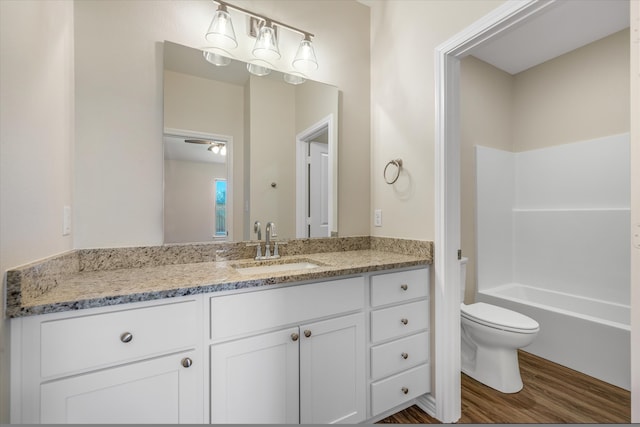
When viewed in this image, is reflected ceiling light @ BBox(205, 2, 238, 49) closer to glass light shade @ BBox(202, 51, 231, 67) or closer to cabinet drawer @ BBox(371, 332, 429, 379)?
glass light shade @ BBox(202, 51, 231, 67)

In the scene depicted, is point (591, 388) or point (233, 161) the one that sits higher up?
point (233, 161)

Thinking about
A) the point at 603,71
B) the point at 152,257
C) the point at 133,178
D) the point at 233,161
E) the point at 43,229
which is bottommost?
the point at 152,257

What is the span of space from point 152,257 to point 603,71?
363 cm

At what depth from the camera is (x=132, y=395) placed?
0.91 m

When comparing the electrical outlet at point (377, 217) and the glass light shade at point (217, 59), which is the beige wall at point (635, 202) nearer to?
the electrical outlet at point (377, 217)

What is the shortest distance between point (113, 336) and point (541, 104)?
3673 millimetres

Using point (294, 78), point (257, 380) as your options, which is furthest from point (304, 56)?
point (257, 380)

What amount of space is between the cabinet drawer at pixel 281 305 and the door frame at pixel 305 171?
0.60m

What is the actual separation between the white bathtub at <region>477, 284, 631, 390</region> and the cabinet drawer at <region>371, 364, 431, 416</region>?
1.30 metres

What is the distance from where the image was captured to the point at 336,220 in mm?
1919

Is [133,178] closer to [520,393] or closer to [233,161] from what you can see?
[233,161]

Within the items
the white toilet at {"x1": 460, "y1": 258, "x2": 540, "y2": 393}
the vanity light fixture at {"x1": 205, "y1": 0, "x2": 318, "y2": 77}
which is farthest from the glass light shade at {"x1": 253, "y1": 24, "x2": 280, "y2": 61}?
the white toilet at {"x1": 460, "y1": 258, "x2": 540, "y2": 393}

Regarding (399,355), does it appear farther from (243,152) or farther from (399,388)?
(243,152)

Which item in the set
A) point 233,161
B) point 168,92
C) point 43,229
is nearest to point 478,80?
point 233,161
